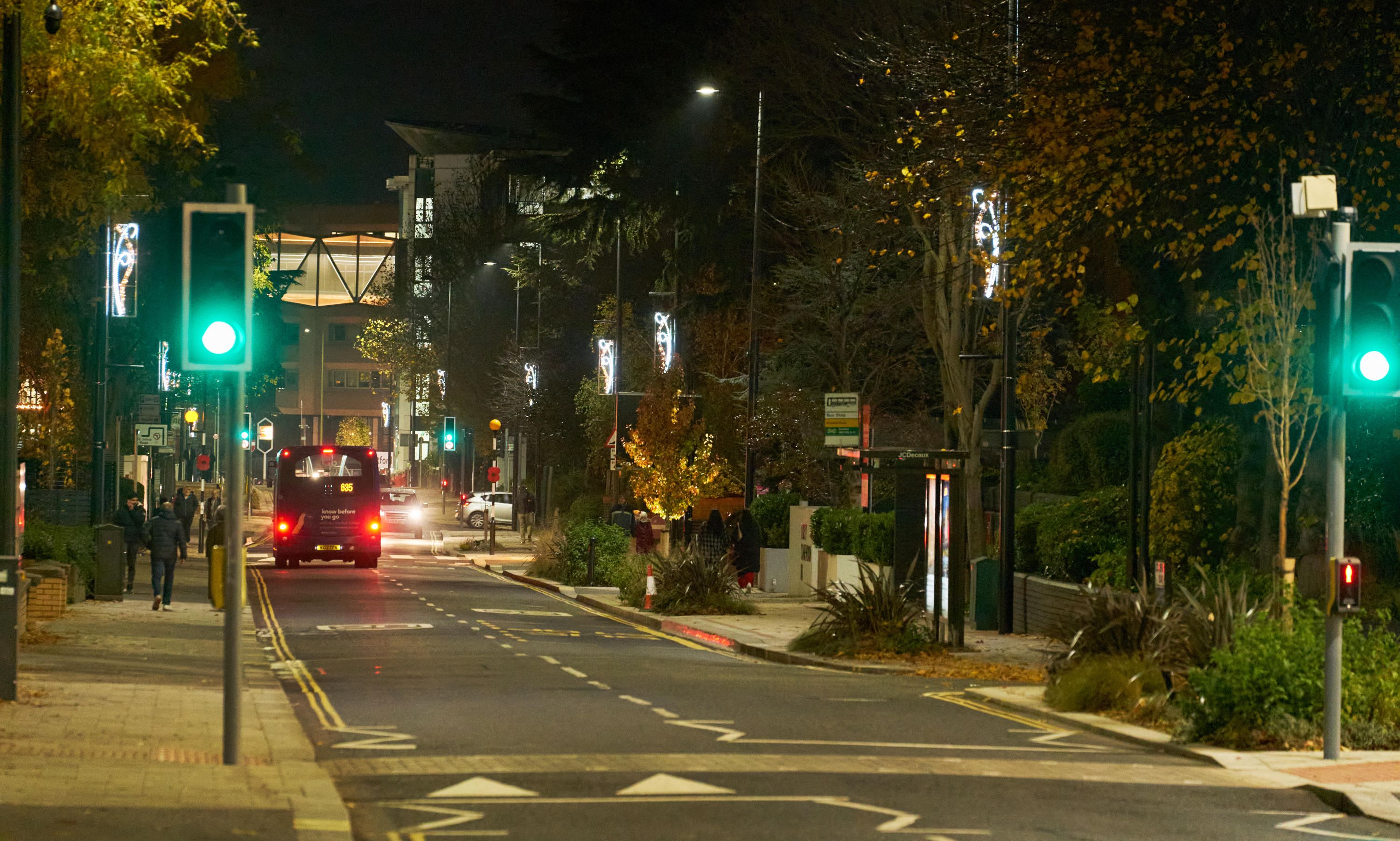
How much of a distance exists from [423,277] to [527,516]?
3168cm

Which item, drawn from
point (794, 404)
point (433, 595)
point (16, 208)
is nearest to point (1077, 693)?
point (16, 208)

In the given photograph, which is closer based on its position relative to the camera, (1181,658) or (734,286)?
(1181,658)

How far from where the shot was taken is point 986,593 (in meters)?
25.6

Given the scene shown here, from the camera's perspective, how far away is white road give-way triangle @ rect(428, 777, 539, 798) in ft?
35.5

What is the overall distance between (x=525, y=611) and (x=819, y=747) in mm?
17140

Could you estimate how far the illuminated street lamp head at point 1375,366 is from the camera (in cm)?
1267

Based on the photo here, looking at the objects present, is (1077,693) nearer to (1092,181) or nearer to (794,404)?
(1092,181)

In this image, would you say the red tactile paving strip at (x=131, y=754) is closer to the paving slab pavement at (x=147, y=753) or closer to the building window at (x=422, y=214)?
the paving slab pavement at (x=147, y=753)

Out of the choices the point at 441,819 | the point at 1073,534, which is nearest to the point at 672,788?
the point at 441,819

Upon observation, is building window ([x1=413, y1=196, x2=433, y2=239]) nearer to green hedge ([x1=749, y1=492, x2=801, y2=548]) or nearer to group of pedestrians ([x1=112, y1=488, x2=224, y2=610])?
green hedge ([x1=749, y1=492, x2=801, y2=548])

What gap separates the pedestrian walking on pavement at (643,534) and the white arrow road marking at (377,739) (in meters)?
24.8

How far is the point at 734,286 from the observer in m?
37.5

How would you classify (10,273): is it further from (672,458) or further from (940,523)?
(672,458)

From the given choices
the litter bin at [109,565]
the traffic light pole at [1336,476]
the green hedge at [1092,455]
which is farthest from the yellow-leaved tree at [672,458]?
the traffic light pole at [1336,476]
